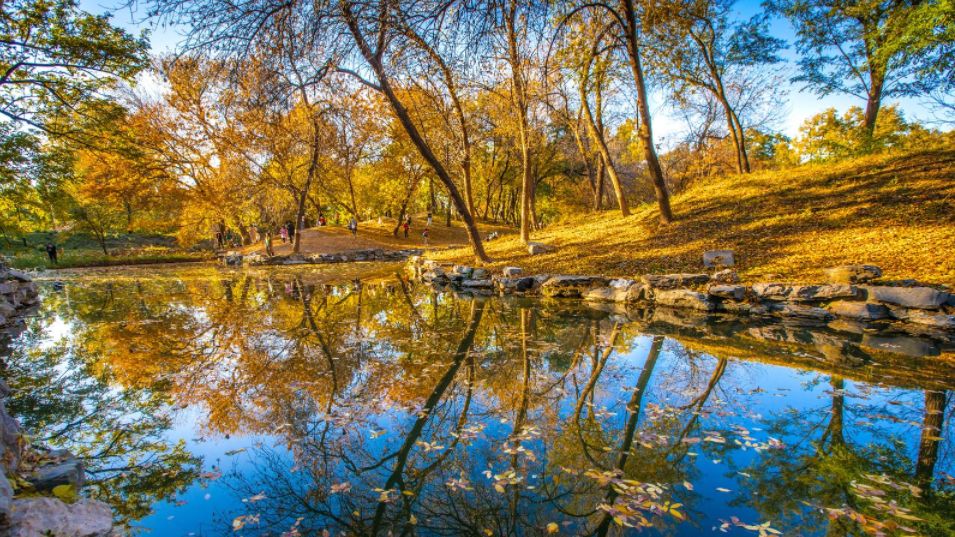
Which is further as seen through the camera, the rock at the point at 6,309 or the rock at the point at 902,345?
the rock at the point at 6,309

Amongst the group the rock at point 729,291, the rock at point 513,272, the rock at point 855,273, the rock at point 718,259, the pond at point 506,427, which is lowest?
the pond at point 506,427

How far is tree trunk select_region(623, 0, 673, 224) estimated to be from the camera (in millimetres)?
11570

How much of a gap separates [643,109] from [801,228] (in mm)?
5461

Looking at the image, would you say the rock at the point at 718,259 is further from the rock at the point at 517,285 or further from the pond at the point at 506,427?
the rock at the point at 517,285

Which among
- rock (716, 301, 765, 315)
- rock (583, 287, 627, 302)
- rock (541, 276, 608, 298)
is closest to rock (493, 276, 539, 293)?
rock (541, 276, 608, 298)

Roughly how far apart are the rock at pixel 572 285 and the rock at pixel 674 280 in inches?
50.3

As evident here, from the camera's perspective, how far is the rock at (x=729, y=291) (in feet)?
28.2

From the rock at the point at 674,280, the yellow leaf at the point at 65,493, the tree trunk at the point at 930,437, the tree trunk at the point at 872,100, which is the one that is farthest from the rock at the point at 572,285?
the tree trunk at the point at 872,100

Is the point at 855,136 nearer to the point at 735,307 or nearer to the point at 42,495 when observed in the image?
the point at 735,307

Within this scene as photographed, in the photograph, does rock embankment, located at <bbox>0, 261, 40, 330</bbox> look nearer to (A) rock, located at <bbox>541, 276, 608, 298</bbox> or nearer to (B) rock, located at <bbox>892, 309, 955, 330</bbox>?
(A) rock, located at <bbox>541, 276, 608, 298</bbox>

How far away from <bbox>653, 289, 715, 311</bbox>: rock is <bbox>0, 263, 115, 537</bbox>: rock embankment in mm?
9517

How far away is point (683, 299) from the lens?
9172mm

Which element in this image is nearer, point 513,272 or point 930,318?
point 930,318

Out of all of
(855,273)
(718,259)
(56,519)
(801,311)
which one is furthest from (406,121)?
(56,519)
